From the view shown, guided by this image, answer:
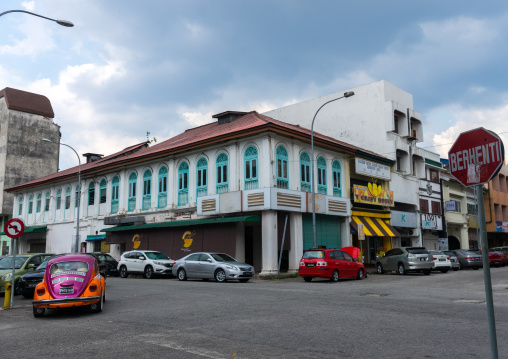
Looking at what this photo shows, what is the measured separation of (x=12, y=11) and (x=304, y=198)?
725 inches

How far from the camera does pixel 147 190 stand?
34.7 meters

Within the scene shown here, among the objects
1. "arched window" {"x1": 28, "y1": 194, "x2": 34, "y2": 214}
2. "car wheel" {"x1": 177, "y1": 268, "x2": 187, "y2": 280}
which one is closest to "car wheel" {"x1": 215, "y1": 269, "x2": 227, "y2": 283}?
"car wheel" {"x1": 177, "y1": 268, "x2": 187, "y2": 280}

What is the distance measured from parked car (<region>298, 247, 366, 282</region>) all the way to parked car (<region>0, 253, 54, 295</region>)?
1152 cm

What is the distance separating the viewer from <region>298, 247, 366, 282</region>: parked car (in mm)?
21938

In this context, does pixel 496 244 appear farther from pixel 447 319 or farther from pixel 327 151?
pixel 447 319

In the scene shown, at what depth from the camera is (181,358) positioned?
6.88m

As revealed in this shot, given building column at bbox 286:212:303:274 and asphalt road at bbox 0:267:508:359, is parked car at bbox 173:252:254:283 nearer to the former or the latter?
building column at bbox 286:212:303:274

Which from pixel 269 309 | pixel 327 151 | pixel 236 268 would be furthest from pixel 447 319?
pixel 327 151

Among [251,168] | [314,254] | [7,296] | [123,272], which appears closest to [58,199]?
[123,272]

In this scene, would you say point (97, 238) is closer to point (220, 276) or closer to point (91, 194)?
point (91, 194)

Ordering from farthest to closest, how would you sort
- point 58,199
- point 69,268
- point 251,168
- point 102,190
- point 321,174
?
point 58,199, point 102,190, point 321,174, point 251,168, point 69,268

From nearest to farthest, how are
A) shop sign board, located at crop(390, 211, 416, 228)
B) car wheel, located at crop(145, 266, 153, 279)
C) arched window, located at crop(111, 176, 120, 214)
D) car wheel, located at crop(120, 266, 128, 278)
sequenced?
car wheel, located at crop(145, 266, 153, 279)
car wheel, located at crop(120, 266, 128, 278)
shop sign board, located at crop(390, 211, 416, 228)
arched window, located at crop(111, 176, 120, 214)

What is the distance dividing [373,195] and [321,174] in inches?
234

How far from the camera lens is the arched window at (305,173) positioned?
2916 cm
